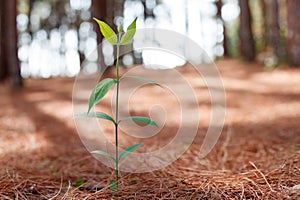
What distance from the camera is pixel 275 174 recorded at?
1.28 m

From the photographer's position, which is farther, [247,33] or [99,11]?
[247,33]

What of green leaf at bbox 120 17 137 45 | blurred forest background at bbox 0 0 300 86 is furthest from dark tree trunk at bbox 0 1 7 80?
green leaf at bbox 120 17 137 45

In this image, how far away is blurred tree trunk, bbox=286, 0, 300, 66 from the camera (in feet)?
16.8

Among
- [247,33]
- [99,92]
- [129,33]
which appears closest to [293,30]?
[247,33]

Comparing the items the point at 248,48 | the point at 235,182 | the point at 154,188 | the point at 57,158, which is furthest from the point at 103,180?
the point at 248,48

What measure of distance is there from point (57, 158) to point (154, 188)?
1032 mm

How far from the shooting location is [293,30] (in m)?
5.27

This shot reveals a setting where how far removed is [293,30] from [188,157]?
4356mm

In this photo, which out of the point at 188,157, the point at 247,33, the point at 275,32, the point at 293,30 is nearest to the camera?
the point at 188,157

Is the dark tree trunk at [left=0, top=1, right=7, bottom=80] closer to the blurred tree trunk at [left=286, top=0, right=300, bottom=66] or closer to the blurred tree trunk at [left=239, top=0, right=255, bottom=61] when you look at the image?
the blurred tree trunk at [left=239, top=0, right=255, bottom=61]

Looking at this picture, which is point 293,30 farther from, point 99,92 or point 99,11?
point 99,92

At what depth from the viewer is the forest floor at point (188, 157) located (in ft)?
3.80

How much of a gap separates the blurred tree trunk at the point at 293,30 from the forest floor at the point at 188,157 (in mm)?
737

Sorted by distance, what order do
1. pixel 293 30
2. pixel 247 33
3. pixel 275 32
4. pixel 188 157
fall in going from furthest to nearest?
1. pixel 247 33
2. pixel 275 32
3. pixel 293 30
4. pixel 188 157
